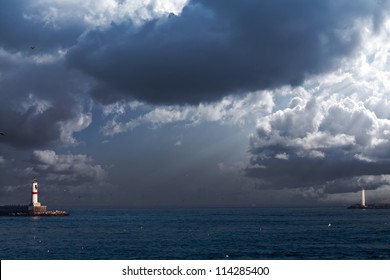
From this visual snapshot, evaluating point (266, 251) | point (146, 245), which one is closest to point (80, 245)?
point (146, 245)

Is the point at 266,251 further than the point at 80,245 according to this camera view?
No

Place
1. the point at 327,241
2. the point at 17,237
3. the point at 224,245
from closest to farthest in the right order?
the point at 224,245 < the point at 327,241 < the point at 17,237

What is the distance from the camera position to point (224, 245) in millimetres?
94625

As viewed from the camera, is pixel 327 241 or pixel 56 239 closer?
pixel 327 241

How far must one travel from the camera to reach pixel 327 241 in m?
102
